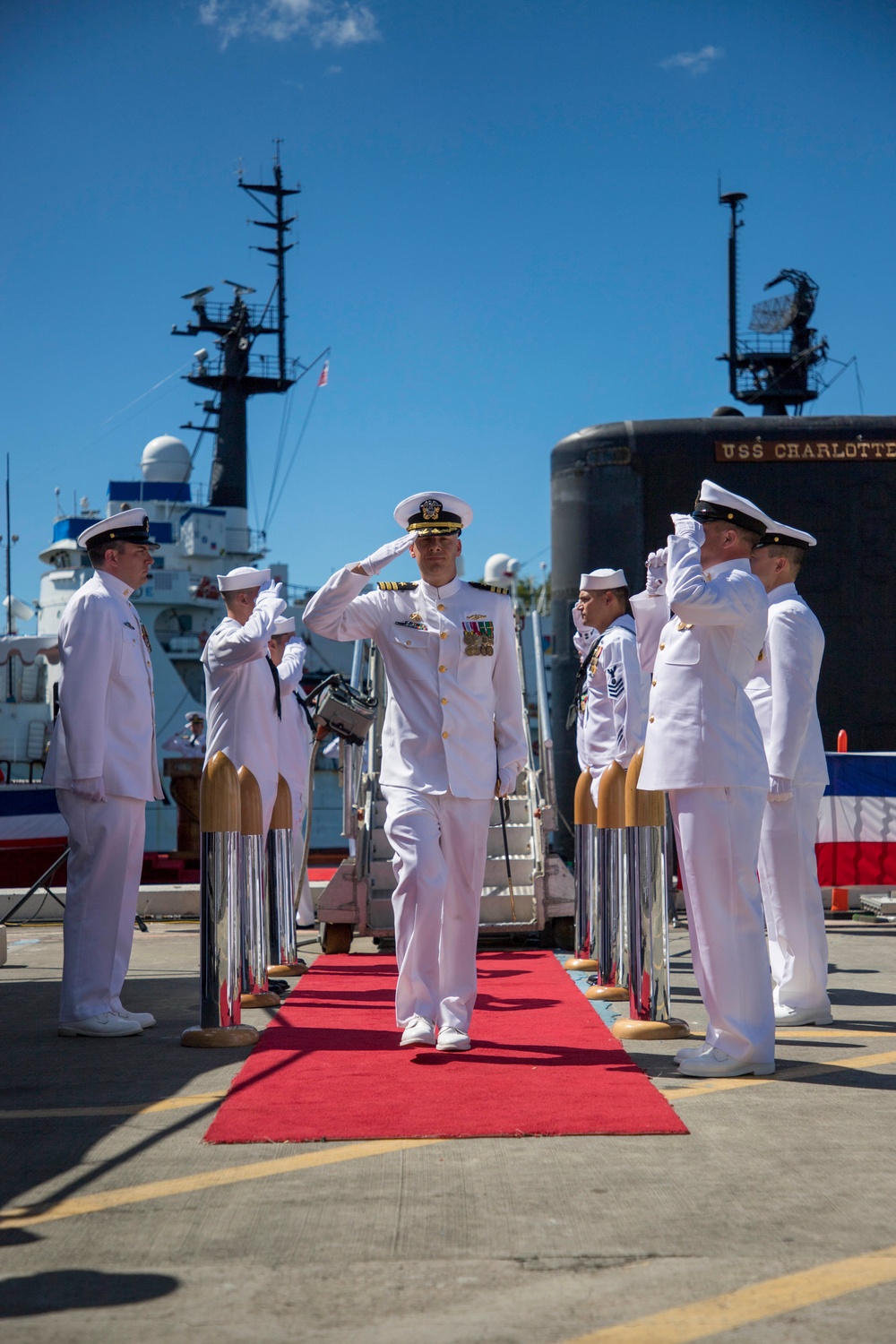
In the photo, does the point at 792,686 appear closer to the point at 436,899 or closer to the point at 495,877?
the point at 436,899

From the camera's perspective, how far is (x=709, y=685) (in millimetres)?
4836

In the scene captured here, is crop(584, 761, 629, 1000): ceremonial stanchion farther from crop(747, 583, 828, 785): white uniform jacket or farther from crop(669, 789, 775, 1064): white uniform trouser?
crop(669, 789, 775, 1064): white uniform trouser

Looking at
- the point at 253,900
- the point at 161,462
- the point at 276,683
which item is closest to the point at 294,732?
the point at 276,683

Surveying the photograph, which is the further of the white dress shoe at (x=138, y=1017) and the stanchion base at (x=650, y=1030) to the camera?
the white dress shoe at (x=138, y=1017)

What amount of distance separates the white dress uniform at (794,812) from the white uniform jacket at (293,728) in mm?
3675

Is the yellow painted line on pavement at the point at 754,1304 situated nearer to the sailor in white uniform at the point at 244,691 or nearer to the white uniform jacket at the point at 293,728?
Result: the sailor in white uniform at the point at 244,691

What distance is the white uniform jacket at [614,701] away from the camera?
7.05m

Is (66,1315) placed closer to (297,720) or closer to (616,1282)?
(616,1282)

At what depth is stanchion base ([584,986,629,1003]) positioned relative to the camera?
20.7 ft

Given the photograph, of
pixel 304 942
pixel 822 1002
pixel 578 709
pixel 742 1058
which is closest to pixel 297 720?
pixel 304 942

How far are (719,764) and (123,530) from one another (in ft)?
9.58

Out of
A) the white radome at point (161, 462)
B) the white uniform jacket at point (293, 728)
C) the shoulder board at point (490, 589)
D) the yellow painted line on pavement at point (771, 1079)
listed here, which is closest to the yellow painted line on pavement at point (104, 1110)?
the yellow painted line on pavement at point (771, 1079)

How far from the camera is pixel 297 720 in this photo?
953 cm

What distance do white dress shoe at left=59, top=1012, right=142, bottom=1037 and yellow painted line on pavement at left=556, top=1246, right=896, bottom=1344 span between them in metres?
3.62
